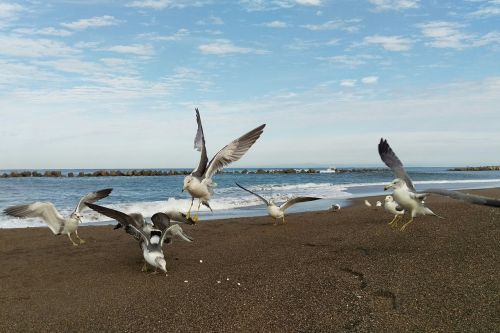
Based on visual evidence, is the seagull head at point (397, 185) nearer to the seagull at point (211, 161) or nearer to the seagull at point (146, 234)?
the seagull at point (211, 161)

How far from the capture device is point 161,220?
6.96m

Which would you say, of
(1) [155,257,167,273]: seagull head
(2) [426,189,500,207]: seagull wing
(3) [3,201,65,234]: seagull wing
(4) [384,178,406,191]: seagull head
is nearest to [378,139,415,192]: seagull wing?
(4) [384,178,406,191]: seagull head

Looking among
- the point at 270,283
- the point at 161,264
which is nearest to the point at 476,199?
the point at 270,283

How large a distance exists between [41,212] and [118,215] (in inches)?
126

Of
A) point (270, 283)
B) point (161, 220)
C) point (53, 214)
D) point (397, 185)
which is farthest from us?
point (397, 185)

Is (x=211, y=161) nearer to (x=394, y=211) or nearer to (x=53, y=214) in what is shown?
(x=53, y=214)

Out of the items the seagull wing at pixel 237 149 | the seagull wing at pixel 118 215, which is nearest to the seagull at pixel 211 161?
the seagull wing at pixel 237 149

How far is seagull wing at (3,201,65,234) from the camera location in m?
8.52

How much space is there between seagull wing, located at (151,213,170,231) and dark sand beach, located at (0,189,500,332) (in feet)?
2.30

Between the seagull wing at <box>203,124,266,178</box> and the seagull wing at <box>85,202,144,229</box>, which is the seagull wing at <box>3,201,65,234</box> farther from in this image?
the seagull wing at <box>203,124,266,178</box>

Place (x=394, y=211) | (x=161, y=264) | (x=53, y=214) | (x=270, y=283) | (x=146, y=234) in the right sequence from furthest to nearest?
(x=394, y=211) → (x=53, y=214) → (x=146, y=234) → (x=161, y=264) → (x=270, y=283)

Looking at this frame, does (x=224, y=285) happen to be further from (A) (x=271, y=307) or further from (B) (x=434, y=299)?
(B) (x=434, y=299)

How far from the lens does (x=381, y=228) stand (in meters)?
9.96

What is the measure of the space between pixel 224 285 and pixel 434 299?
257 cm
